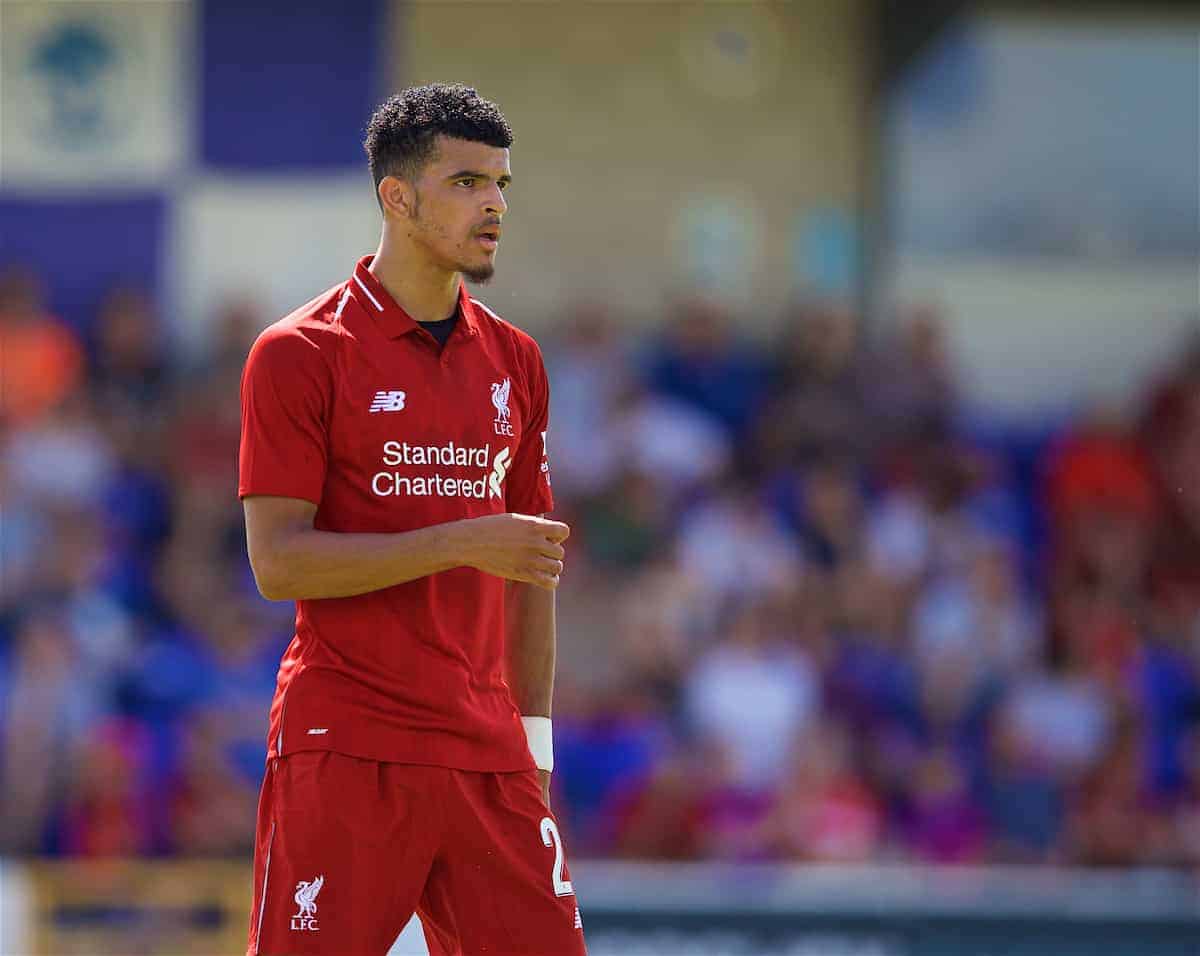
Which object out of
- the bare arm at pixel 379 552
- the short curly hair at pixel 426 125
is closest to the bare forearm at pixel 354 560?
the bare arm at pixel 379 552

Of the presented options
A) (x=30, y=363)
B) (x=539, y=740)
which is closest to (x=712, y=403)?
(x=30, y=363)

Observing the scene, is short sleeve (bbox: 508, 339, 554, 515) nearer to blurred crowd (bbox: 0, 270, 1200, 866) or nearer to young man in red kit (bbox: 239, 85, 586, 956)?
young man in red kit (bbox: 239, 85, 586, 956)

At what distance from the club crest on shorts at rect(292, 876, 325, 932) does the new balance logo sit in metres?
0.95

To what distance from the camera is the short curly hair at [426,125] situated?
406 cm

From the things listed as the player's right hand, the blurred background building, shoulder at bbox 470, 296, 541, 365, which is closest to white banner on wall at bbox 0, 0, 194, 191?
the blurred background building

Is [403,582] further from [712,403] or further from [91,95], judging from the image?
[91,95]

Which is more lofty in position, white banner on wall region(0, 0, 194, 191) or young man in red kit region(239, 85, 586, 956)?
white banner on wall region(0, 0, 194, 191)

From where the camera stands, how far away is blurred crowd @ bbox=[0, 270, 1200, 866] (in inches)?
370

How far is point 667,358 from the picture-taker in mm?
11898

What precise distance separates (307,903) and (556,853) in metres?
0.54

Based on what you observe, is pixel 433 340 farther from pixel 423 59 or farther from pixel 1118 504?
pixel 423 59

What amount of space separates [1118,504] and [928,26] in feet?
11.5

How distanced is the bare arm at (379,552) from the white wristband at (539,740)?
1.72ft

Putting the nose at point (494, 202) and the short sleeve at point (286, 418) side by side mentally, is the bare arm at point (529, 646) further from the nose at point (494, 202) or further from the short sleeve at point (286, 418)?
the nose at point (494, 202)
